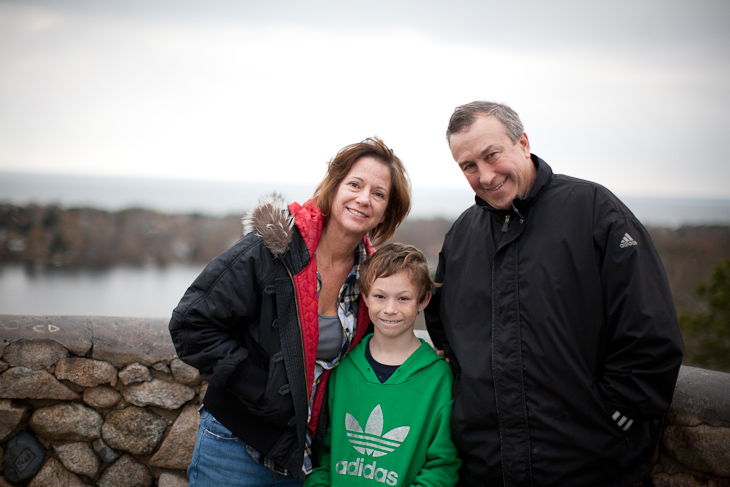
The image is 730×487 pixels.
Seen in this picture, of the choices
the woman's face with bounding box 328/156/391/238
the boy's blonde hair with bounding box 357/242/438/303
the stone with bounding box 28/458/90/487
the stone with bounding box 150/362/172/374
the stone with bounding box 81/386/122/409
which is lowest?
the stone with bounding box 28/458/90/487

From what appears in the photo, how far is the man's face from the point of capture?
1.65 meters

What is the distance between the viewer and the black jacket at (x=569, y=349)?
139 centimetres

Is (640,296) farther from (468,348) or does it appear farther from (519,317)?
(468,348)

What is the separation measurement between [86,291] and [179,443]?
429 centimetres

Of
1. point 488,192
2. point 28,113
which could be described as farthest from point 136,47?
point 488,192

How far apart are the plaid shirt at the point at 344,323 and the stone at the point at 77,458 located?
48.6 inches

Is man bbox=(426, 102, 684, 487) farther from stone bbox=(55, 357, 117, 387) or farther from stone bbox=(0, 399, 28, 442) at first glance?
stone bbox=(0, 399, 28, 442)

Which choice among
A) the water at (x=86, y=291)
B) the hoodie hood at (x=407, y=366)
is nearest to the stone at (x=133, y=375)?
the hoodie hood at (x=407, y=366)

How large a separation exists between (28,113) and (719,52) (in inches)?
513

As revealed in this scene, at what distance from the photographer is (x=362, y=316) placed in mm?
2078

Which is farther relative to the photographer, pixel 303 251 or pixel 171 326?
pixel 303 251

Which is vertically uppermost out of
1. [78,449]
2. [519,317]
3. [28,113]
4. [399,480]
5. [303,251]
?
[28,113]

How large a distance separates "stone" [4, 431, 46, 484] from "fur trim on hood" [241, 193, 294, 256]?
1841 millimetres

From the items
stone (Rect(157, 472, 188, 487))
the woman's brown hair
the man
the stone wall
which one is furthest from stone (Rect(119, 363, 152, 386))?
the man
